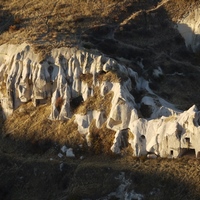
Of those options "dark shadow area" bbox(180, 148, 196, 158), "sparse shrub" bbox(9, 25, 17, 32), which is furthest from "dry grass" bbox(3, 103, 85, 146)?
"sparse shrub" bbox(9, 25, 17, 32)

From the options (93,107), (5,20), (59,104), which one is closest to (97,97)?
(93,107)

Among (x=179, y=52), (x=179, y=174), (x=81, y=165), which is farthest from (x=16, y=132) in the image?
(x=179, y=52)

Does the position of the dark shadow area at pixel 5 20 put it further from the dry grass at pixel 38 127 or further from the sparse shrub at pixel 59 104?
the sparse shrub at pixel 59 104

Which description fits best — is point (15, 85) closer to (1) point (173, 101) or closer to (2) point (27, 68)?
(2) point (27, 68)

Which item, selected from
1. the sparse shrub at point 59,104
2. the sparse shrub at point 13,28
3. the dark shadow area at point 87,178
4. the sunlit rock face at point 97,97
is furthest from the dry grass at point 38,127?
the sparse shrub at point 13,28

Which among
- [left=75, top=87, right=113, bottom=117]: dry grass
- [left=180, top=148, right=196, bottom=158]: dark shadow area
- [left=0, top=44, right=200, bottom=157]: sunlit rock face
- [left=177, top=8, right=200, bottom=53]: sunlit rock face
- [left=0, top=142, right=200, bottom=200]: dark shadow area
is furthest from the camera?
[left=177, top=8, right=200, bottom=53]: sunlit rock face

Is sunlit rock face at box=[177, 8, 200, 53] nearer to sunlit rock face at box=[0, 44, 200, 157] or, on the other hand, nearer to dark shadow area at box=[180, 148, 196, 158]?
sunlit rock face at box=[0, 44, 200, 157]
